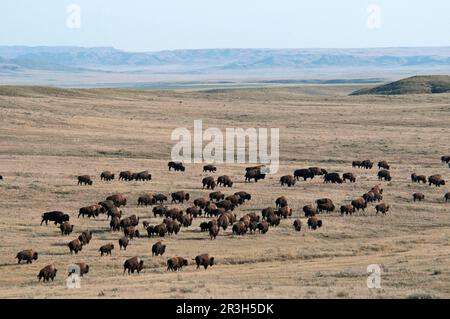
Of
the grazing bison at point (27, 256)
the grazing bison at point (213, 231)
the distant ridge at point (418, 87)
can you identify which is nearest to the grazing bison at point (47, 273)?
the grazing bison at point (27, 256)

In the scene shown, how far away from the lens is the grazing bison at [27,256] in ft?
98.0

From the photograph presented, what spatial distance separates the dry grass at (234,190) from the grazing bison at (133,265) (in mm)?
399

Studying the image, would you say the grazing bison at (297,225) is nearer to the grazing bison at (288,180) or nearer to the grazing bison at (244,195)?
the grazing bison at (244,195)

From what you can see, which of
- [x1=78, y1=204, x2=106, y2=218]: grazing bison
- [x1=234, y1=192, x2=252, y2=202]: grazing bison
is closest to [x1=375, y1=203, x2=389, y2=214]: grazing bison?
[x1=234, y1=192, x2=252, y2=202]: grazing bison

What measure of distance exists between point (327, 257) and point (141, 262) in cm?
744

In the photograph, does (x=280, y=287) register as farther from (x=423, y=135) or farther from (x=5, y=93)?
(x=5, y=93)

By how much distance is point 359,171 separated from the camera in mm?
55188

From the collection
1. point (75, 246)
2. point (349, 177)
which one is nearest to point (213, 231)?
point (75, 246)

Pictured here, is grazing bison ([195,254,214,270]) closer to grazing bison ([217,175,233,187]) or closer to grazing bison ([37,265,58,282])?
grazing bison ([37,265,58,282])

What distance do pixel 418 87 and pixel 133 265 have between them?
113m

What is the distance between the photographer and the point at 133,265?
28703 mm

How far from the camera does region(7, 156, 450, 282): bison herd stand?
30.1 meters
